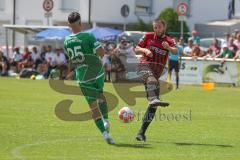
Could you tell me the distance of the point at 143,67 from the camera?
13.2m

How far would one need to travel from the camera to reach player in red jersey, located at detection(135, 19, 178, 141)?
1284cm

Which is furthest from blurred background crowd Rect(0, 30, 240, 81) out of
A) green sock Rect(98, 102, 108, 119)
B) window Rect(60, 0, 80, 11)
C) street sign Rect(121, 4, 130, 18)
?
green sock Rect(98, 102, 108, 119)

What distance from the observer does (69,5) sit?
57594mm

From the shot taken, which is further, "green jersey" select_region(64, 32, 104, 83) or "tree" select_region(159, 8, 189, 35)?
"tree" select_region(159, 8, 189, 35)

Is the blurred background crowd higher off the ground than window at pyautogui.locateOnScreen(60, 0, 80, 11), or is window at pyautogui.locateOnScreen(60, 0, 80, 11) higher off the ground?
window at pyautogui.locateOnScreen(60, 0, 80, 11)

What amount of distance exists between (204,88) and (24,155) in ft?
66.6

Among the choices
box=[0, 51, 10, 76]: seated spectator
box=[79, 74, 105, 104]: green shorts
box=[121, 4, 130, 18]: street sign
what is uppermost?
box=[121, 4, 130, 18]: street sign

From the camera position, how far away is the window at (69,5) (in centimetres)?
5734

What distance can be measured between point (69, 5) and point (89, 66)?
45.8 m

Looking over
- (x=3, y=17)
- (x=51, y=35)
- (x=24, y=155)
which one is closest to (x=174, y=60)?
(x=51, y=35)

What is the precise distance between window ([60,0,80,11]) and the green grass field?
3633 centimetres

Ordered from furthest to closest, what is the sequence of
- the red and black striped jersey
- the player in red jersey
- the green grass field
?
the red and black striped jersey, the player in red jersey, the green grass field

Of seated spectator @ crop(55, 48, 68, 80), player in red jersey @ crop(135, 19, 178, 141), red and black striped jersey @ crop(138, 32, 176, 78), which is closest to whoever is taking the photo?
player in red jersey @ crop(135, 19, 178, 141)

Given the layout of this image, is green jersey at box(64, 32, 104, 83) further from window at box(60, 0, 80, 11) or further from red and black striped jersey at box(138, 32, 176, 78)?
window at box(60, 0, 80, 11)
